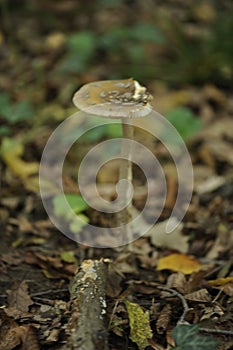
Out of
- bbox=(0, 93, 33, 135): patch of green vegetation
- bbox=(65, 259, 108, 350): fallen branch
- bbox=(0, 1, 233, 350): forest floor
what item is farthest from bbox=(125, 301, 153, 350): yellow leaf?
bbox=(0, 93, 33, 135): patch of green vegetation

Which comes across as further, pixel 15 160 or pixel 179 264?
pixel 15 160

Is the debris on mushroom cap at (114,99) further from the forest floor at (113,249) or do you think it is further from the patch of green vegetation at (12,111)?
the patch of green vegetation at (12,111)

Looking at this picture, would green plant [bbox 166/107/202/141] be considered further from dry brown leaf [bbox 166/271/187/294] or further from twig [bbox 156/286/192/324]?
twig [bbox 156/286/192/324]

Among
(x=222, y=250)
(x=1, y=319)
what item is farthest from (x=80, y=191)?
(x=1, y=319)

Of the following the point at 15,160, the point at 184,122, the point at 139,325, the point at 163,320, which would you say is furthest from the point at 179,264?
the point at 15,160

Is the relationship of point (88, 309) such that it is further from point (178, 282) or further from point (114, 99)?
point (114, 99)

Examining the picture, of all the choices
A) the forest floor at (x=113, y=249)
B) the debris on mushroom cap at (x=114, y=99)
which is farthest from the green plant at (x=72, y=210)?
the debris on mushroom cap at (x=114, y=99)
